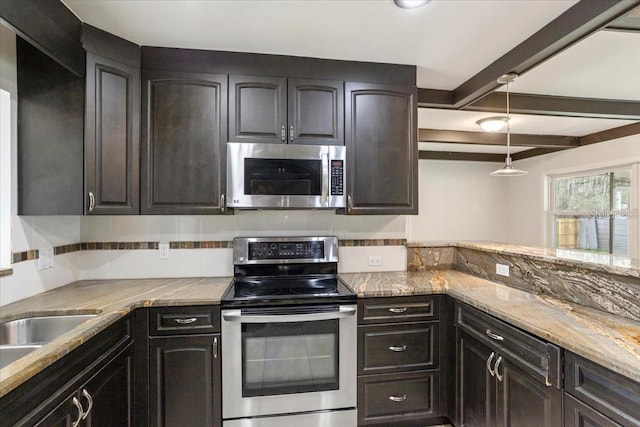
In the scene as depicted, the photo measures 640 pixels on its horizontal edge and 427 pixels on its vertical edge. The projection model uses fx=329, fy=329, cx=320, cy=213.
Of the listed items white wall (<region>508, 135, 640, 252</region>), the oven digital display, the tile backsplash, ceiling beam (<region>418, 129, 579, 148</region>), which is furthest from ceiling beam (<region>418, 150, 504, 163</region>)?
the oven digital display

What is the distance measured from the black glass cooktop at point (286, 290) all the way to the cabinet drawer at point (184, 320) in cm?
12

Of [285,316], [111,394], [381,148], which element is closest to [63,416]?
[111,394]

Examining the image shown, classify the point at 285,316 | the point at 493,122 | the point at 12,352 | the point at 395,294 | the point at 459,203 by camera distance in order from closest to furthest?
the point at 12,352 < the point at 285,316 < the point at 395,294 < the point at 493,122 < the point at 459,203

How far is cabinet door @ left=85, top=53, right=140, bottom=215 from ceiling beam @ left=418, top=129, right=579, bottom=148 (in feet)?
11.2

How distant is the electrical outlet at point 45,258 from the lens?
1.92m

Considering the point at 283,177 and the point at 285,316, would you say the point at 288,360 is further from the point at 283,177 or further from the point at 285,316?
the point at 283,177

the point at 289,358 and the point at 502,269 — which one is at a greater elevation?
the point at 502,269

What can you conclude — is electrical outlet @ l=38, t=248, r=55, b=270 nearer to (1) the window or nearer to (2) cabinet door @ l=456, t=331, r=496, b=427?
(2) cabinet door @ l=456, t=331, r=496, b=427

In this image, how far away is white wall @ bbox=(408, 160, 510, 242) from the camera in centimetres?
586

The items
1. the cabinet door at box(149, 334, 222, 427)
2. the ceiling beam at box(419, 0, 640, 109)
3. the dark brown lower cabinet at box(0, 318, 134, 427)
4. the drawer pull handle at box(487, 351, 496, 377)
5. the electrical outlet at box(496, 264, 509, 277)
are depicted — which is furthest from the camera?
the electrical outlet at box(496, 264, 509, 277)

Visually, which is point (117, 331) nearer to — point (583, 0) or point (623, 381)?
point (623, 381)

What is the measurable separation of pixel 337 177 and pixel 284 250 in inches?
26.6

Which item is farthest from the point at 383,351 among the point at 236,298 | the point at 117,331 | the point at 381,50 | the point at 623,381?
the point at 381,50

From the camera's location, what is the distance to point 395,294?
205cm
